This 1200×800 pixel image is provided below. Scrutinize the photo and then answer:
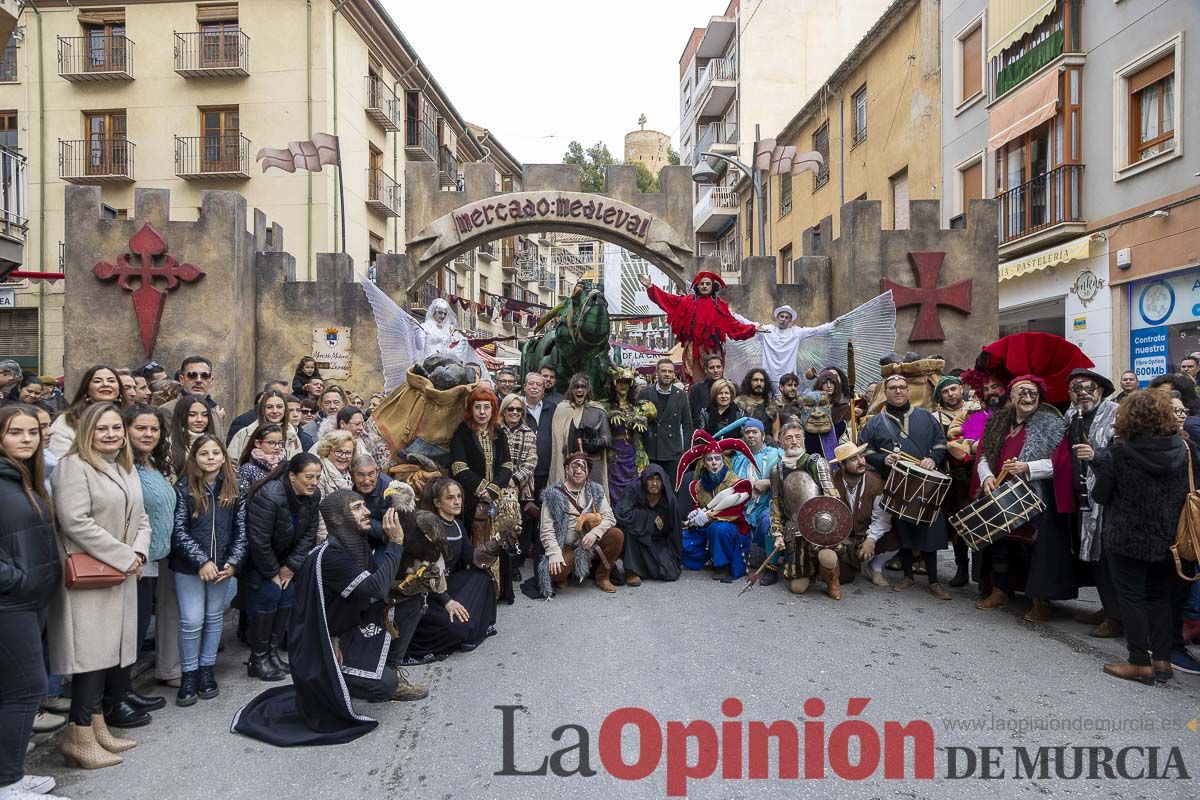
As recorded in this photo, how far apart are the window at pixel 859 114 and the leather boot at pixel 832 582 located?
1744cm

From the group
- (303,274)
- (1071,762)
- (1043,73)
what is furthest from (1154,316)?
(303,274)

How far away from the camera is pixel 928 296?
1145 centimetres

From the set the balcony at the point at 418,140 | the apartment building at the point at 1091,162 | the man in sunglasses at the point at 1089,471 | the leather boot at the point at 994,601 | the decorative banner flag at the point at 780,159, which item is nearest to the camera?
the man in sunglasses at the point at 1089,471

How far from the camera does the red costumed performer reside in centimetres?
907

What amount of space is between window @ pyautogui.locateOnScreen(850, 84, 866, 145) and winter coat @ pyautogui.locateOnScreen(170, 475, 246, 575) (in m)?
20.1

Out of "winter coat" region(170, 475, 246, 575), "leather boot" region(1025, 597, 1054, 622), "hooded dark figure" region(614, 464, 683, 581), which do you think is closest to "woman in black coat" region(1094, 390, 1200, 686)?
"leather boot" region(1025, 597, 1054, 622)

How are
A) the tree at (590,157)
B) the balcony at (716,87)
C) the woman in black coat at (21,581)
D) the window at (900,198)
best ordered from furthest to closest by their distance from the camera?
1. the tree at (590,157)
2. the balcony at (716,87)
3. the window at (900,198)
4. the woman in black coat at (21,581)

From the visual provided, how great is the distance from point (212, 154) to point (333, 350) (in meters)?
13.2

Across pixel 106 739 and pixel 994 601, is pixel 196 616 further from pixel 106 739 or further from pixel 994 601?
pixel 994 601

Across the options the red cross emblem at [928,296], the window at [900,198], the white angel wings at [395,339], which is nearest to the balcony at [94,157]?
the white angel wings at [395,339]

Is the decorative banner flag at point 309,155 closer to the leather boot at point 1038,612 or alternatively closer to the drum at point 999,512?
the drum at point 999,512

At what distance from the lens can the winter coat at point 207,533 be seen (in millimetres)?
4207

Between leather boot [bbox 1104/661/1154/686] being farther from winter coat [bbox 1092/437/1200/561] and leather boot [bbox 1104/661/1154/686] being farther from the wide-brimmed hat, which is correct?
the wide-brimmed hat

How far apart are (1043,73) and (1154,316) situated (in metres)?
4.88
